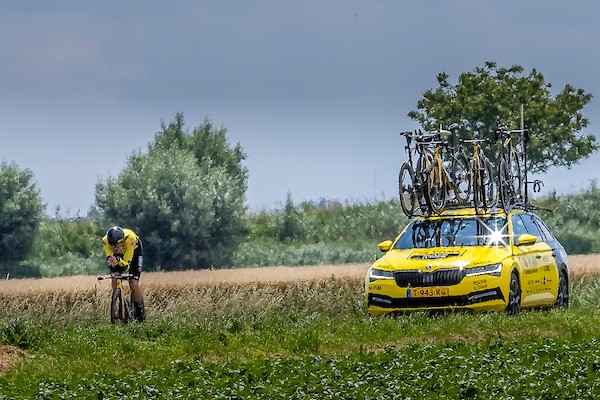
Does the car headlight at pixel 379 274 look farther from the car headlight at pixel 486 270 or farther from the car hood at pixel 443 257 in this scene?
the car headlight at pixel 486 270

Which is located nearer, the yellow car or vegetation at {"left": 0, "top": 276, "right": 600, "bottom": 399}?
vegetation at {"left": 0, "top": 276, "right": 600, "bottom": 399}

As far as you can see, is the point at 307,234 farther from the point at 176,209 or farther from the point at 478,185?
the point at 478,185

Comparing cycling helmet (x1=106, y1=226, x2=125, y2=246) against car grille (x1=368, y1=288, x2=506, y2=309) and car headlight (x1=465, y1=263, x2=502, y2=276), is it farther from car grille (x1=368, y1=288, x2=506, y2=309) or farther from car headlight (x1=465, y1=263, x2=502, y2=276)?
car headlight (x1=465, y1=263, x2=502, y2=276)

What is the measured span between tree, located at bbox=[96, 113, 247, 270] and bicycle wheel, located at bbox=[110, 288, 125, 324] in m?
55.1

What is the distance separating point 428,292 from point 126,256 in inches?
191

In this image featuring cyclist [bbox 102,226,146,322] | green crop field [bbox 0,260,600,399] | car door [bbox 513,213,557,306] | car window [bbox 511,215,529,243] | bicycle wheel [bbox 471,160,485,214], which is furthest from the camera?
bicycle wheel [bbox 471,160,485,214]

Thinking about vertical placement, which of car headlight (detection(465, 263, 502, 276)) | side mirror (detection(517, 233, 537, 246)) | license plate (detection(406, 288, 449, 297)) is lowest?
license plate (detection(406, 288, 449, 297))

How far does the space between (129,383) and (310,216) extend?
242ft

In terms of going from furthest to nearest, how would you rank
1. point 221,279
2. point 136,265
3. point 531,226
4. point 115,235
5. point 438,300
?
point 221,279 → point 531,226 → point 438,300 → point 136,265 → point 115,235

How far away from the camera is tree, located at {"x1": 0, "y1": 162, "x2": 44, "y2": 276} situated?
269 ft

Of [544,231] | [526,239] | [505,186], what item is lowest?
[526,239]

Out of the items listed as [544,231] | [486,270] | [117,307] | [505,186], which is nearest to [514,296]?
[486,270]

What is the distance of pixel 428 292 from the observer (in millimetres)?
23656

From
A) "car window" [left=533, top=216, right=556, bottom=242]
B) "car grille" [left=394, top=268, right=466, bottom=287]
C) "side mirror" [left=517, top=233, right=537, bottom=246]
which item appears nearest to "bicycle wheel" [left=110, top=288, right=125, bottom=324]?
"car grille" [left=394, top=268, right=466, bottom=287]
